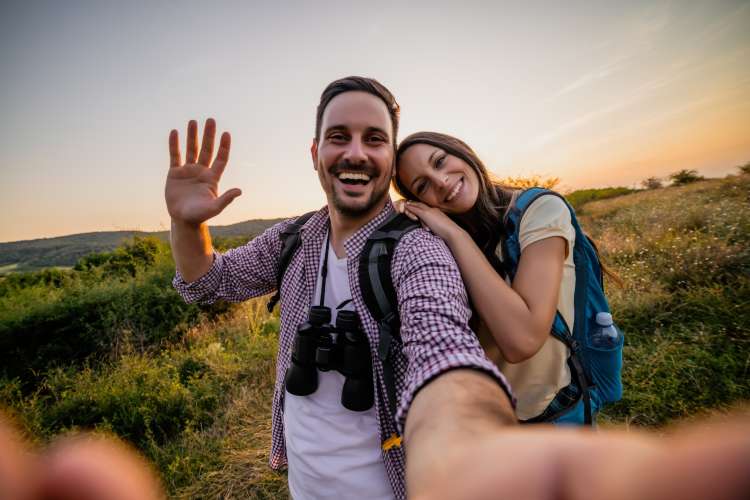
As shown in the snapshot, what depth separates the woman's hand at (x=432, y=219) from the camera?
1.87 meters

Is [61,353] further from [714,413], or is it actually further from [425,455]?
[714,413]

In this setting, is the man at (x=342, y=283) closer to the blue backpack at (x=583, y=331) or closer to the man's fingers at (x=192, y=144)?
the man's fingers at (x=192, y=144)

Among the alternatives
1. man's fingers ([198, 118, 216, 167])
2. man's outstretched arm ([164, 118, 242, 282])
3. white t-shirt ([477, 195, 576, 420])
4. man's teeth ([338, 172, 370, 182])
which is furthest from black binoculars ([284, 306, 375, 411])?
man's fingers ([198, 118, 216, 167])

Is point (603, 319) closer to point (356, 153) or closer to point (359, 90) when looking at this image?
point (356, 153)

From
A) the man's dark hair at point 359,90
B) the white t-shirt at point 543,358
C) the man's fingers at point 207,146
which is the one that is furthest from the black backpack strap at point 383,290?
the man's fingers at point 207,146

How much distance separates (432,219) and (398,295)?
0.68 meters

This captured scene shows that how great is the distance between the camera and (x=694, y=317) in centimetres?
399

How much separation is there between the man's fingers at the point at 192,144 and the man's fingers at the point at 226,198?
0.37 metres

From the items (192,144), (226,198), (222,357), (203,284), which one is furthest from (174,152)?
(222,357)

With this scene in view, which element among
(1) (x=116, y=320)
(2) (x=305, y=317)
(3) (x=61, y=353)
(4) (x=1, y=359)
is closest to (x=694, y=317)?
(2) (x=305, y=317)

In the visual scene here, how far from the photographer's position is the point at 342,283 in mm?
1882

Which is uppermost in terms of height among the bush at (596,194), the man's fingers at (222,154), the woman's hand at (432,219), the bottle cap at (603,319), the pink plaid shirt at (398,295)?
the man's fingers at (222,154)

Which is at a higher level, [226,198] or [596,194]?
[226,198]

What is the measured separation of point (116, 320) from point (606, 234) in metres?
12.1
